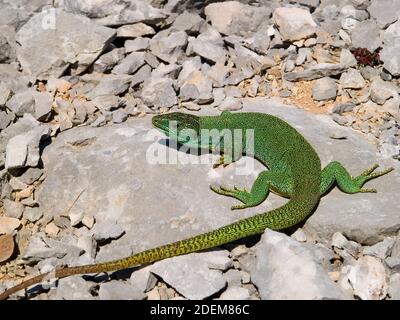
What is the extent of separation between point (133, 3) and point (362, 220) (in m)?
6.05

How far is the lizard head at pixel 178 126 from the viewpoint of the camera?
852cm

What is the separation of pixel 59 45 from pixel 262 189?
495 cm

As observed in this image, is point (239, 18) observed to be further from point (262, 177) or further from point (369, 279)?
point (369, 279)

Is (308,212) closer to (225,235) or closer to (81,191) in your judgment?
(225,235)

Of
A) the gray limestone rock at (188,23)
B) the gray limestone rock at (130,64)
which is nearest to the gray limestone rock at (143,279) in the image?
the gray limestone rock at (130,64)

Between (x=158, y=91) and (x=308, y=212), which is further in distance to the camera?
(x=158, y=91)

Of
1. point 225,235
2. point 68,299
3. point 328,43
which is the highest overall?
point 328,43

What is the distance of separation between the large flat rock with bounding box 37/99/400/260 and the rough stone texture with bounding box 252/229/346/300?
0.77 metres

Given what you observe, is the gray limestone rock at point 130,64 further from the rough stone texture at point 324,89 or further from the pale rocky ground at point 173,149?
the rough stone texture at point 324,89

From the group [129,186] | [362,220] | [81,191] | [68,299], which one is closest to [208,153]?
[129,186]

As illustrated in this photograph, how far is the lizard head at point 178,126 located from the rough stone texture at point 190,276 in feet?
7.33

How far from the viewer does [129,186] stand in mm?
8039

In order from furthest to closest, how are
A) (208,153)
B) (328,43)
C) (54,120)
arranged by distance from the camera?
(328,43), (54,120), (208,153)

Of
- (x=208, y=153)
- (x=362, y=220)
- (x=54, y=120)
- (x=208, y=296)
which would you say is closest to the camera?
(x=208, y=296)
